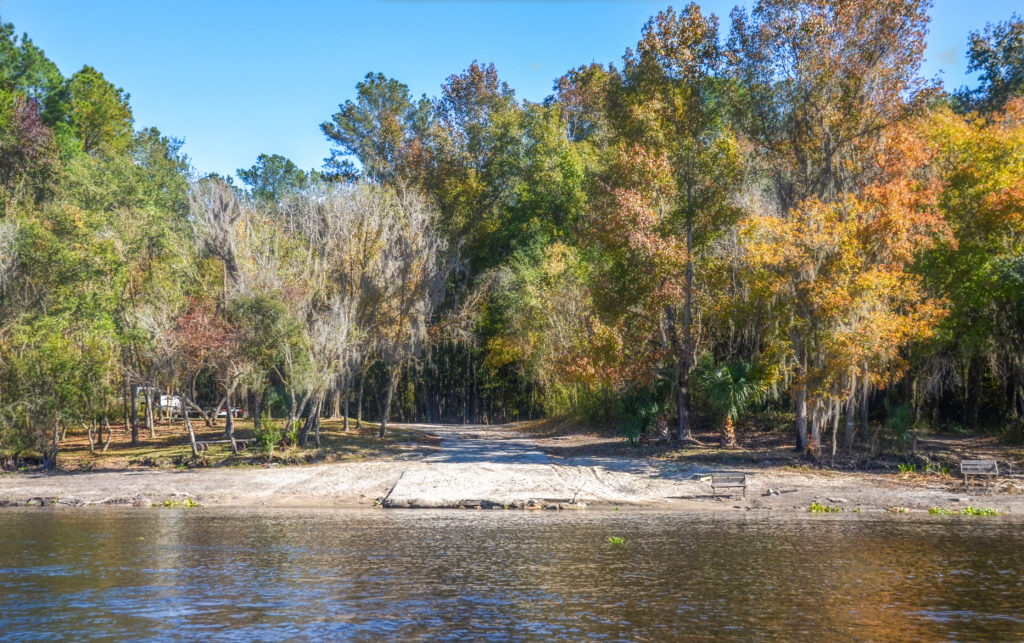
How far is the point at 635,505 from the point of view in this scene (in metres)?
28.2

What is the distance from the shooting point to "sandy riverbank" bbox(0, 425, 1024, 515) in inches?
1088

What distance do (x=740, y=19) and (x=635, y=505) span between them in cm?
2115

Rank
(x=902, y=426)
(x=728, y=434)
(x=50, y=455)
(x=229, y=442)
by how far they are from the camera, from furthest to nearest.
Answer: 1. (x=229, y=442)
2. (x=728, y=434)
3. (x=50, y=455)
4. (x=902, y=426)

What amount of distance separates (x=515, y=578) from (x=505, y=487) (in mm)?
12615

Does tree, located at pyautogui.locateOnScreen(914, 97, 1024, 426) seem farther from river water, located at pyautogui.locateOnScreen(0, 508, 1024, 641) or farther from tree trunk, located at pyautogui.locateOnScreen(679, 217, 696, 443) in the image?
river water, located at pyautogui.locateOnScreen(0, 508, 1024, 641)

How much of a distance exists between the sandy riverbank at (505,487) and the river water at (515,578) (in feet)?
8.88

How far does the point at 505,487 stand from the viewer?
29.6m

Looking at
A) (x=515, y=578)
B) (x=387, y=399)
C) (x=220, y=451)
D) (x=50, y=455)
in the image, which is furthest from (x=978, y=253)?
(x=50, y=455)

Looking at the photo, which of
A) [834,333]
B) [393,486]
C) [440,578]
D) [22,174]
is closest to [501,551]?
[440,578]

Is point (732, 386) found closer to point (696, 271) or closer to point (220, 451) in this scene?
point (696, 271)

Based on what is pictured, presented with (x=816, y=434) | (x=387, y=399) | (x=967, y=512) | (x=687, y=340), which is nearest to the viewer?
(x=967, y=512)

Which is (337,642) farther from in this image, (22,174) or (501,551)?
(22,174)

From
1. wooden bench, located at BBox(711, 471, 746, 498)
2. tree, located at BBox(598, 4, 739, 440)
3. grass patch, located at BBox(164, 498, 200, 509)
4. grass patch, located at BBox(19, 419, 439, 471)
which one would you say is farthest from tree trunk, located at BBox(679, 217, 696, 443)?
grass patch, located at BBox(164, 498, 200, 509)

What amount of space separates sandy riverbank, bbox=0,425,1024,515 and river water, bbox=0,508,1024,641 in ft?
8.88
